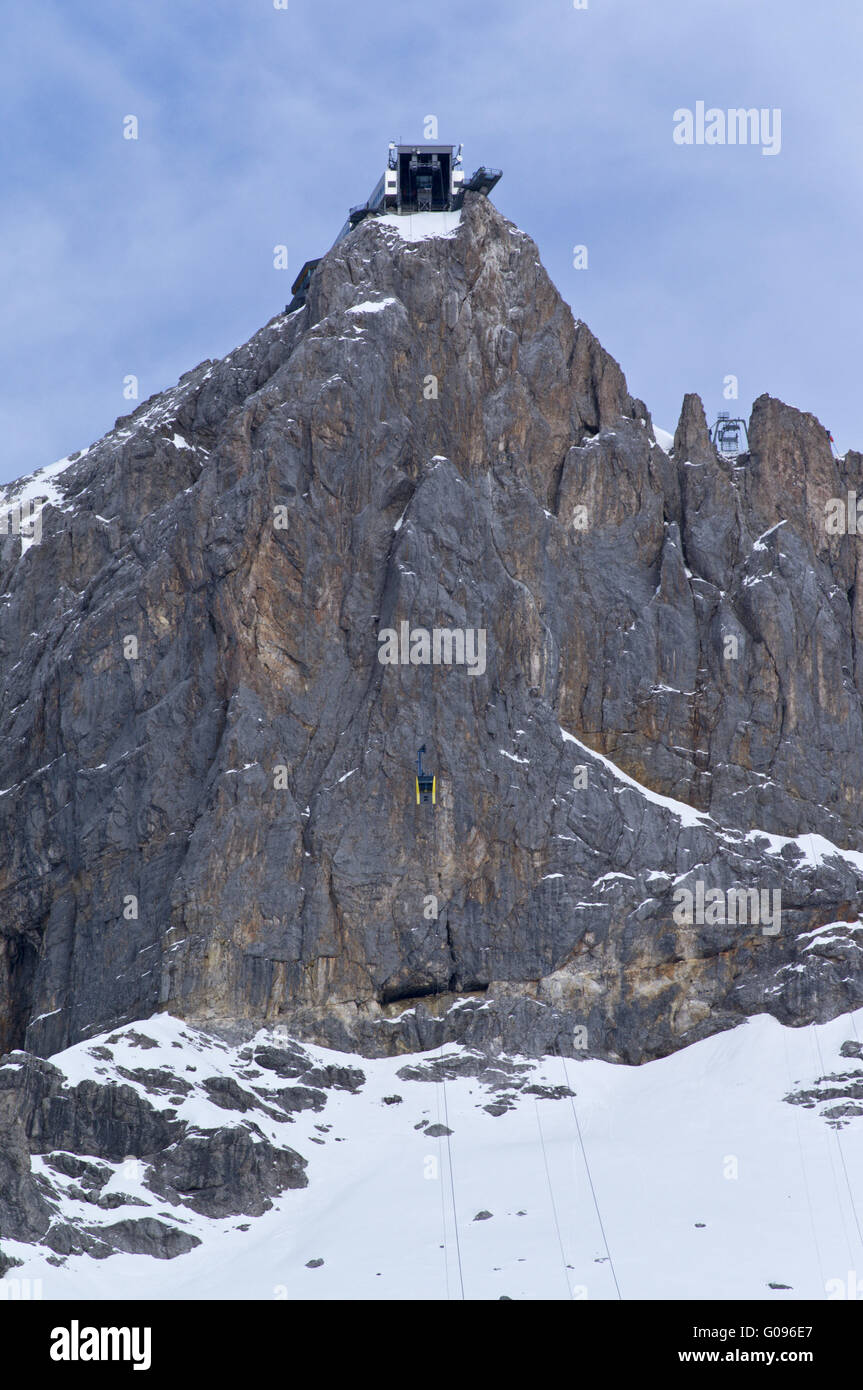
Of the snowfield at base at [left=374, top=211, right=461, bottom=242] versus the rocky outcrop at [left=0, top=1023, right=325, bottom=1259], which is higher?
the snowfield at base at [left=374, top=211, right=461, bottom=242]

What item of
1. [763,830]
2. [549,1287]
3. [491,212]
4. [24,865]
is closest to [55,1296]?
[549,1287]

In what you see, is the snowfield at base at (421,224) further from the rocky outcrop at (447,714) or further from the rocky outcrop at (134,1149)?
the rocky outcrop at (134,1149)

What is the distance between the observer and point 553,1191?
115 metres

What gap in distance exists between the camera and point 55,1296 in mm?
100438

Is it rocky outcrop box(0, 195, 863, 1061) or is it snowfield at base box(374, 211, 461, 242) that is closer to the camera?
rocky outcrop box(0, 195, 863, 1061)

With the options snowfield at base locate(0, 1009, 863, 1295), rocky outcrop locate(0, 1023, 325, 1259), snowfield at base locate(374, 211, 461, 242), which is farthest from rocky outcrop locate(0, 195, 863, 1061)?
snowfield at base locate(0, 1009, 863, 1295)

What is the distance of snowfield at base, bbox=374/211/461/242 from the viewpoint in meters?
148

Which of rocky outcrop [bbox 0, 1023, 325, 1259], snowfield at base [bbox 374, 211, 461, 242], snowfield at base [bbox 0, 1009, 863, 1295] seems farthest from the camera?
snowfield at base [bbox 374, 211, 461, 242]

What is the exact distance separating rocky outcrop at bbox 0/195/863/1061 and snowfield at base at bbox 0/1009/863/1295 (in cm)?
360

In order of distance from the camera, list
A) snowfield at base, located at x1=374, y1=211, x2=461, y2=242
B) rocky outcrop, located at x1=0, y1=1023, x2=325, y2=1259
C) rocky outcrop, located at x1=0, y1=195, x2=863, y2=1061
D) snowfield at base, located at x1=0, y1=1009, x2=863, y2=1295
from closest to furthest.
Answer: snowfield at base, located at x1=0, y1=1009, x2=863, y2=1295, rocky outcrop, located at x1=0, y1=1023, x2=325, y2=1259, rocky outcrop, located at x1=0, y1=195, x2=863, y2=1061, snowfield at base, located at x1=374, y1=211, x2=461, y2=242

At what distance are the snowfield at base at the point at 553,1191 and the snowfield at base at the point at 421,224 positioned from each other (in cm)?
5790

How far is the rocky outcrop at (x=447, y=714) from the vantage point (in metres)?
128

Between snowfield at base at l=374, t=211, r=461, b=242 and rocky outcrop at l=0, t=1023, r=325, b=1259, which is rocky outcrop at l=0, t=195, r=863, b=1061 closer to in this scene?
snowfield at base at l=374, t=211, r=461, b=242

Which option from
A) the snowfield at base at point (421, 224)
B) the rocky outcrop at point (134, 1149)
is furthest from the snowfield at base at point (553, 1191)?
the snowfield at base at point (421, 224)
